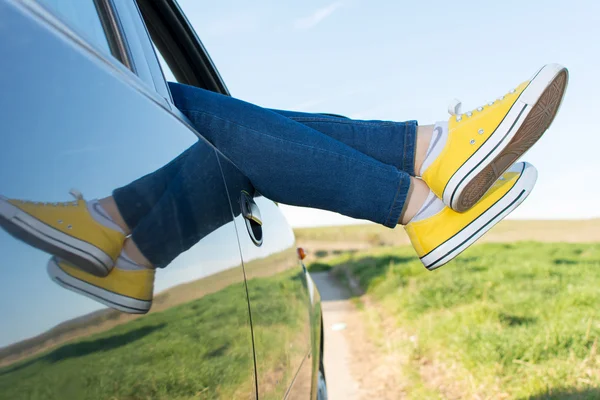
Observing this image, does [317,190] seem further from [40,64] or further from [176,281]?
[40,64]

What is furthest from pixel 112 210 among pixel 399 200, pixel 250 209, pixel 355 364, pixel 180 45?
pixel 355 364

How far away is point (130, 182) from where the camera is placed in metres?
0.95

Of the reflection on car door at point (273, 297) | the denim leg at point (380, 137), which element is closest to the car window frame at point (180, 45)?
the reflection on car door at point (273, 297)

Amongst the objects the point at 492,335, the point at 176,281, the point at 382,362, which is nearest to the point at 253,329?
the point at 176,281

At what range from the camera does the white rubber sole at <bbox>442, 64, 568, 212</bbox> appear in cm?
165

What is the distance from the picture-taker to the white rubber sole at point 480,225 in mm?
1688

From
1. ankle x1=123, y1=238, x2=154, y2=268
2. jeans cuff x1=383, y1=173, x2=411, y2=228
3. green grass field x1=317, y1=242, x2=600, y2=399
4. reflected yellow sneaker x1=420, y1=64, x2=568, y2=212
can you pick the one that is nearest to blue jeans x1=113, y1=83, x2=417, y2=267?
jeans cuff x1=383, y1=173, x2=411, y2=228

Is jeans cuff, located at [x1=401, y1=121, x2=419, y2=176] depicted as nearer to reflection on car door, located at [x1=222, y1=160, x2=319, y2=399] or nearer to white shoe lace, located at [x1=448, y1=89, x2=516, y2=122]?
white shoe lace, located at [x1=448, y1=89, x2=516, y2=122]

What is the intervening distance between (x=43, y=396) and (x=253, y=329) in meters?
0.73

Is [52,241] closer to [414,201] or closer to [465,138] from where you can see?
[414,201]

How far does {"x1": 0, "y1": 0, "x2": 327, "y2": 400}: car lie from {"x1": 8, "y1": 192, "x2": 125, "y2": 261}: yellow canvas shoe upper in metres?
0.01

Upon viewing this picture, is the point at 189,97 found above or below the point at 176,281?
above

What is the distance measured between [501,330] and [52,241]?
13.7 ft

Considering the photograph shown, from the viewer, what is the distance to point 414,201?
66.7 inches
